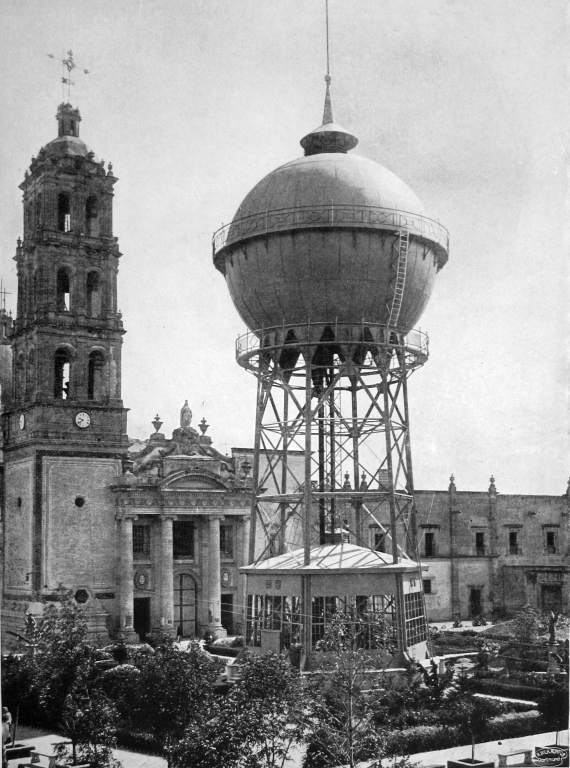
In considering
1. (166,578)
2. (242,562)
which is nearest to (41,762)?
(166,578)

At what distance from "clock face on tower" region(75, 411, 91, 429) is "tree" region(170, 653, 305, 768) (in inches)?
1014

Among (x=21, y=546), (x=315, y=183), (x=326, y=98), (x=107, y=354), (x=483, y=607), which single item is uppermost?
(x=326, y=98)

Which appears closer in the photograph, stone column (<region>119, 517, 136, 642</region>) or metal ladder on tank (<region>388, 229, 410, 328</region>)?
metal ladder on tank (<region>388, 229, 410, 328</region>)

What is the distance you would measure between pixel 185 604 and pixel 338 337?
21375mm

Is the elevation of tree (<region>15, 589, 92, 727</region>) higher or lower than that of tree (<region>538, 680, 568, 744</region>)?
higher

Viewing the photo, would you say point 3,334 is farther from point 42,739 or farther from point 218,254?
point 42,739

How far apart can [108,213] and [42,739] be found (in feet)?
89.0

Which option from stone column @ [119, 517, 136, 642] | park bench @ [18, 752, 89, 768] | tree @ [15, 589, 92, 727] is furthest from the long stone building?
park bench @ [18, 752, 89, 768]

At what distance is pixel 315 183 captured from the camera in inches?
1206

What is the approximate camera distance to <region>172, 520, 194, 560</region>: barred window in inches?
1902

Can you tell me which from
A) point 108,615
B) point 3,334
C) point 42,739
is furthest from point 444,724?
point 3,334

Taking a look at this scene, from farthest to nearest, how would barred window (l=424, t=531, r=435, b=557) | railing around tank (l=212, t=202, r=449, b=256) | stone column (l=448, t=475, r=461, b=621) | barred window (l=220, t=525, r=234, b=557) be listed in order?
barred window (l=424, t=531, r=435, b=557) → stone column (l=448, t=475, r=461, b=621) → barred window (l=220, t=525, r=234, b=557) → railing around tank (l=212, t=202, r=449, b=256)

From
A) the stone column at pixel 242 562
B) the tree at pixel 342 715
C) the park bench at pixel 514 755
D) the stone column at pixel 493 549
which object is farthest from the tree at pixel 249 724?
the stone column at pixel 493 549

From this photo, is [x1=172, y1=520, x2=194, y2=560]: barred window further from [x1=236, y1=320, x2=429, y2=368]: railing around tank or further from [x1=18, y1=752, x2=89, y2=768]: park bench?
[x1=18, y1=752, x2=89, y2=768]: park bench
